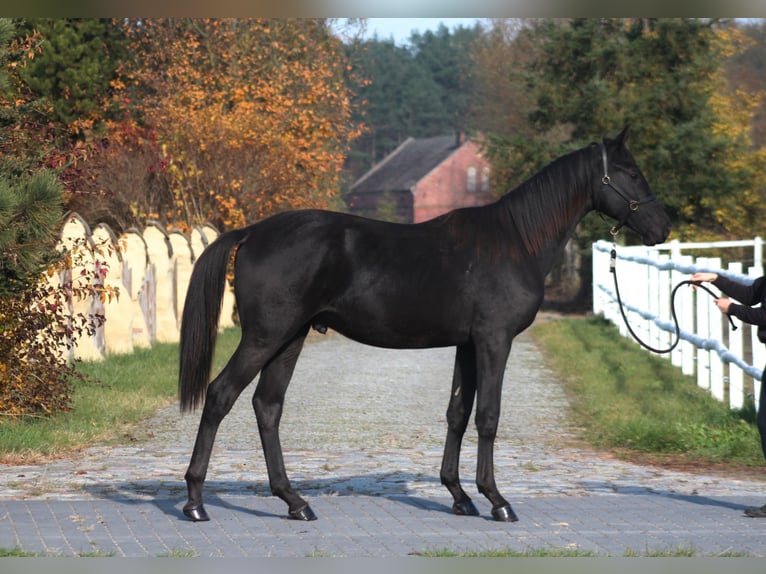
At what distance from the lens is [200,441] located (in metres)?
7.66

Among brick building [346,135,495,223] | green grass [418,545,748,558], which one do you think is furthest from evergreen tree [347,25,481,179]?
green grass [418,545,748,558]

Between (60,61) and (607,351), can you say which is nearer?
(607,351)

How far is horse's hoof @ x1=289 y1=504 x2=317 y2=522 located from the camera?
296 inches

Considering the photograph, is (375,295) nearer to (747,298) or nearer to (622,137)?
(622,137)

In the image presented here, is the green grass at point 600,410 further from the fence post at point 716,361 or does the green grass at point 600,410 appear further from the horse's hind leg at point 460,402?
the horse's hind leg at point 460,402

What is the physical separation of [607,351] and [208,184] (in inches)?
472

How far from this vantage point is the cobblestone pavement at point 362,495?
685 cm

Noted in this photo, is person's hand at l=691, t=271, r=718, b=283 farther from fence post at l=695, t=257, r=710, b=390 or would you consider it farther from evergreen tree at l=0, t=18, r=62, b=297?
fence post at l=695, t=257, r=710, b=390

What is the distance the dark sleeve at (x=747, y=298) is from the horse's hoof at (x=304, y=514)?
2754mm

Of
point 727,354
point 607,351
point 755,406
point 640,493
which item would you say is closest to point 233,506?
point 640,493

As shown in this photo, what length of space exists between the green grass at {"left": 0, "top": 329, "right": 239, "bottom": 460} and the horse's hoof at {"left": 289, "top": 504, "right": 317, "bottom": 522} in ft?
10.8

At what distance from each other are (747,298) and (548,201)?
1.35m

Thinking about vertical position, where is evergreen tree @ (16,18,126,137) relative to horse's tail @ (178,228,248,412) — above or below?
above

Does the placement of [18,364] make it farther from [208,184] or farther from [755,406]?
[208,184]
